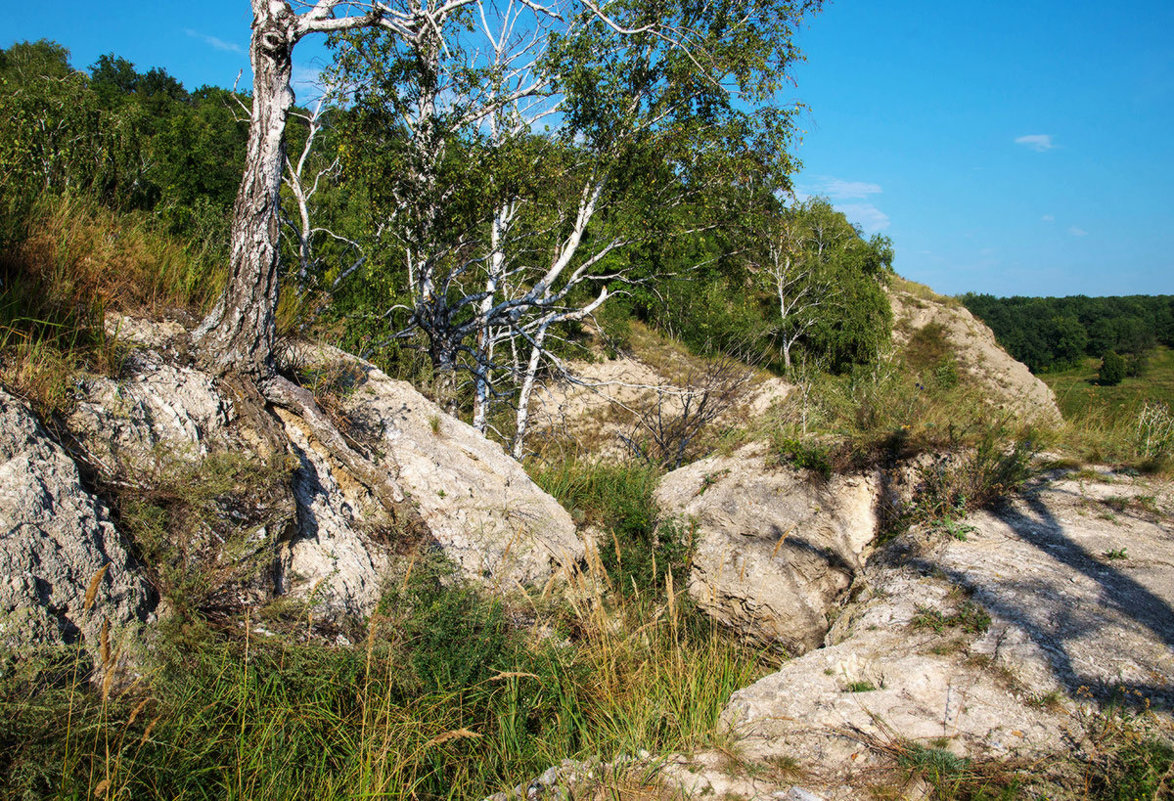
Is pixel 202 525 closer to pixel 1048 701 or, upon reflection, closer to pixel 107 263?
pixel 107 263

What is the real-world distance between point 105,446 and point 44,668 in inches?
53.5

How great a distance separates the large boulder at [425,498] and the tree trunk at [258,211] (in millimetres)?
647

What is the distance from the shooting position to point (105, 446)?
335 centimetres

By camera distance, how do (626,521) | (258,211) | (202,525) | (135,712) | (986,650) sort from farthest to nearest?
1. (626,521)
2. (258,211)
3. (986,650)
4. (202,525)
5. (135,712)

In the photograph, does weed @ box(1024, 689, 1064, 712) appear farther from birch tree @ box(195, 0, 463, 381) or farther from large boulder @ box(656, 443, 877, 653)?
birch tree @ box(195, 0, 463, 381)

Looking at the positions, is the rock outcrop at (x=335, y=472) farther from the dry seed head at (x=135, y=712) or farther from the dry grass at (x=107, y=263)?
the dry seed head at (x=135, y=712)

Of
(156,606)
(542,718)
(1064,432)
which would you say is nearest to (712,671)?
(542,718)

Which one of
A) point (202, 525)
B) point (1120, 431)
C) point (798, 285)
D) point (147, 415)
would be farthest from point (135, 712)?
point (798, 285)

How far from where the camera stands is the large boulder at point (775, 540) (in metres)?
6.25

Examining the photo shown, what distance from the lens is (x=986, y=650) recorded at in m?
3.95

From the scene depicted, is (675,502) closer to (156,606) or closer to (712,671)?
(712,671)

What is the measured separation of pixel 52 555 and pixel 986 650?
5133mm

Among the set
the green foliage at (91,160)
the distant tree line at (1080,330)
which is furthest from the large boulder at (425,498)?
the distant tree line at (1080,330)

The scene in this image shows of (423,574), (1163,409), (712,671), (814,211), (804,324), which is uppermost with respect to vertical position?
(814,211)
